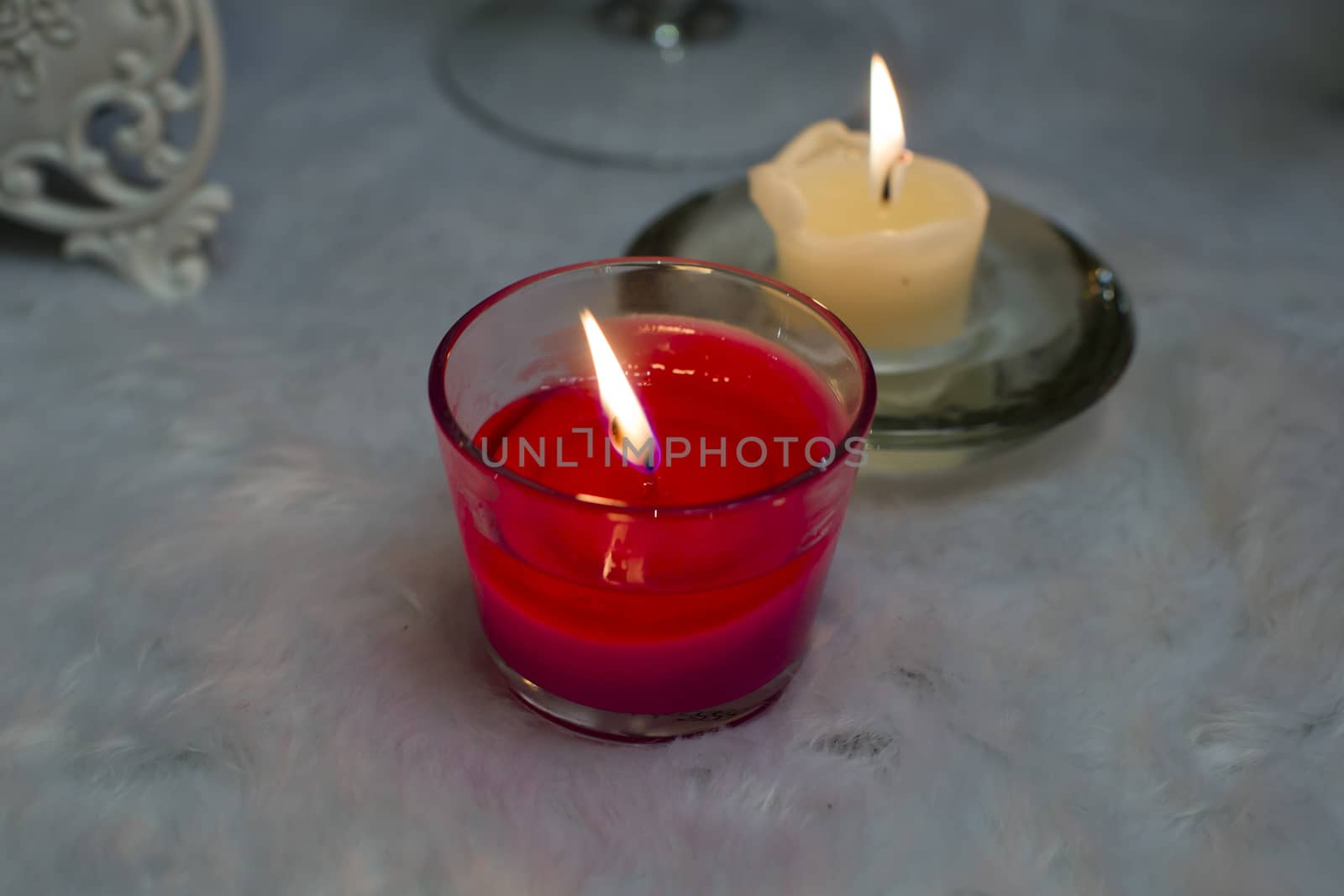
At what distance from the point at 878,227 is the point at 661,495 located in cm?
24

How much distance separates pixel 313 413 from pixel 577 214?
236 millimetres

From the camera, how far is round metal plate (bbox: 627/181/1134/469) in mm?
567

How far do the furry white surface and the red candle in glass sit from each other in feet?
0.14

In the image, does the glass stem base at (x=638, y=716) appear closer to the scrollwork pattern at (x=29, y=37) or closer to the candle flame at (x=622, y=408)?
the candle flame at (x=622, y=408)

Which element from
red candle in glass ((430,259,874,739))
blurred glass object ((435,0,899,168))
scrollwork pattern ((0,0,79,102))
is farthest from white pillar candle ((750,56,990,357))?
scrollwork pattern ((0,0,79,102))

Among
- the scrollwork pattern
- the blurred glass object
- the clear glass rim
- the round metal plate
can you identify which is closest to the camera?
the clear glass rim

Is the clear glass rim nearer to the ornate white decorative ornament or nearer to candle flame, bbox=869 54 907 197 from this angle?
candle flame, bbox=869 54 907 197

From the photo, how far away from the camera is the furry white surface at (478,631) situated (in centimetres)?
46

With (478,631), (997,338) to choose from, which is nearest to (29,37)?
(478,631)

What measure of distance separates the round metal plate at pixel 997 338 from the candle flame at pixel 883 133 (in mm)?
76

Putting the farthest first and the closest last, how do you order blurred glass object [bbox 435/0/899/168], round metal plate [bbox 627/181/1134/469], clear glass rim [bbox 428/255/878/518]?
blurred glass object [bbox 435/0/899/168], round metal plate [bbox 627/181/1134/469], clear glass rim [bbox 428/255/878/518]

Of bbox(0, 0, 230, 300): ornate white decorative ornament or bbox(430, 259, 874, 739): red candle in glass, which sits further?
bbox(0, 0, 230, 300): ornate white decorative ornament

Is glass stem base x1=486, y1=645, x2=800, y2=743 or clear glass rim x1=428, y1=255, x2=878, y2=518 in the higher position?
clear glass rim x1=428, y1=255, x2=878, y2=518

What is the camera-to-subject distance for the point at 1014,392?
0.59 meters
